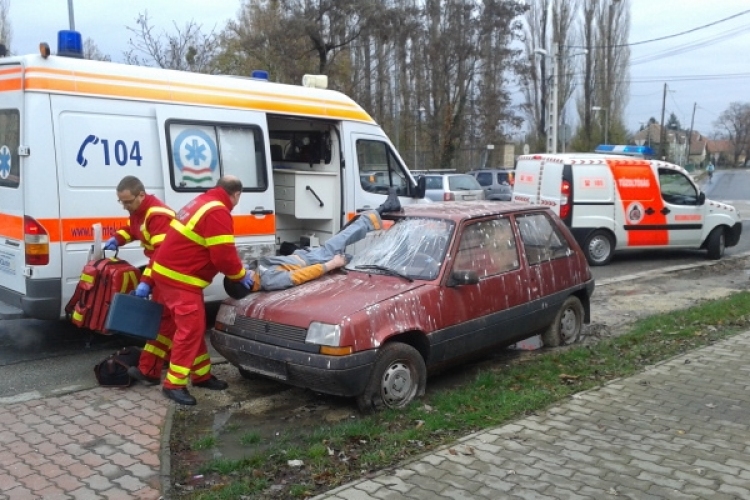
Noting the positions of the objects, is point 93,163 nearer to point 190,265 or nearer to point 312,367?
point 190,265

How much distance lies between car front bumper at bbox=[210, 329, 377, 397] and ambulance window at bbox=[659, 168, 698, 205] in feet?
32.4

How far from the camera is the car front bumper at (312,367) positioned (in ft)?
16.2

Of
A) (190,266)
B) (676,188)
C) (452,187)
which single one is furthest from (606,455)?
(452,187)

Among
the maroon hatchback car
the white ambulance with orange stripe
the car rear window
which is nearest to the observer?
the maroon hatchback car

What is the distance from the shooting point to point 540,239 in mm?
6887

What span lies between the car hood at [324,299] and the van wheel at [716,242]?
32.9 feet

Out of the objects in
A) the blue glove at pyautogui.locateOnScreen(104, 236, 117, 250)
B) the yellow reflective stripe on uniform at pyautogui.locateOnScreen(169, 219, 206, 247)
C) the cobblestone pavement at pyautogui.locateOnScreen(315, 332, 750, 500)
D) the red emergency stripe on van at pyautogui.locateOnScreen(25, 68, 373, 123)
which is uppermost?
the red emergency stripe on van at pyautogui.locateOnScreen(25, 68, 373, 123)

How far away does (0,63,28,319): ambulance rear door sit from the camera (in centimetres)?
652

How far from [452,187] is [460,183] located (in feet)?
1.30

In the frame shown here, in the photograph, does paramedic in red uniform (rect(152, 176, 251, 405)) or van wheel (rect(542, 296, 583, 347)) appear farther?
van wheel (rect(542, 296, 583, 347))

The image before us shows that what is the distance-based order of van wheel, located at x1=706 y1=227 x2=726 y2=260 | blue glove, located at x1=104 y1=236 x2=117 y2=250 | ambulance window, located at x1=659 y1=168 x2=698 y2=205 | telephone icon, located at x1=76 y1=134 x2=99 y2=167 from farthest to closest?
van wheel, located at x1=706 y1=227 x2=726 y2=260
ambulance window, located at x1=659 y1=168 x2=698 y2=205
telephone icon, located at x1=76 y1=134 x2=99 y2=167
blue glove, located at x1=104 y1=236 x2=117 y2=250

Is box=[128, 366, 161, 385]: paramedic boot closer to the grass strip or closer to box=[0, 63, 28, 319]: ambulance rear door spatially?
box=[0, 63, 28, 319]: ambulance rear door

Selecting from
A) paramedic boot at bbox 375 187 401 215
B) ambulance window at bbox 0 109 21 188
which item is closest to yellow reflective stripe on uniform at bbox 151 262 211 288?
paramedic boot at bbox 375 187 401 215

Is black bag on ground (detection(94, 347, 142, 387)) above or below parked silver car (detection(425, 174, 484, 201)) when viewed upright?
below
